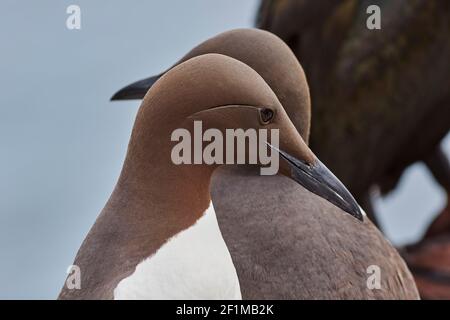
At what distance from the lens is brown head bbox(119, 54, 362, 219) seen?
2.74m

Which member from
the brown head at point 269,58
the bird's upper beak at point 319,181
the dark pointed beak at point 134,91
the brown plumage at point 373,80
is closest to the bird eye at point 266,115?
the bird's upper beak at point 319,181

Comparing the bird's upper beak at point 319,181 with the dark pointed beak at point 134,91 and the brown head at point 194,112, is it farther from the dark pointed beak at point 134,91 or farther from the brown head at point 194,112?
the dark pointed beak at point 134,91

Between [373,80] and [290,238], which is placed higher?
[373,80]

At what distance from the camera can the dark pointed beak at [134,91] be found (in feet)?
12.6

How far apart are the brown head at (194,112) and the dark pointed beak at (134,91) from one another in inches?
39.4

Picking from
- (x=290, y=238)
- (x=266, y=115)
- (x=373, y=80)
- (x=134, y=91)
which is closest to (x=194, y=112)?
(x=266, y=115)

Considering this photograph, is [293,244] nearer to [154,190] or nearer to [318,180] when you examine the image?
[318,180]

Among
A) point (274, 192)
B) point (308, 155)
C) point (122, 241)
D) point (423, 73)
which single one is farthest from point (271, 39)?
point (423, 73)

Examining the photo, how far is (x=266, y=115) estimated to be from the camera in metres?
2.84

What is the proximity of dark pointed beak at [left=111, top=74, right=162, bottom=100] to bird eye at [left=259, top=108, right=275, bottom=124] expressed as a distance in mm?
1049

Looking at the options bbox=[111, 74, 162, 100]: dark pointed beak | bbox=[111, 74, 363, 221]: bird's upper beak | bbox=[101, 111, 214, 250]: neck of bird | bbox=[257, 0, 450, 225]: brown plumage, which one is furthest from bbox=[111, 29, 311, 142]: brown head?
bbox=[257, 0, 450, 225]: brown plumage

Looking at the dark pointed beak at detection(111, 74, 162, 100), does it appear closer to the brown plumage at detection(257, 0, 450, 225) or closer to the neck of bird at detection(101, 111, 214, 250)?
the neck of bird at detection(101, 111, 214, 250)

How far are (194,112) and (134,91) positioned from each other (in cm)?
109
